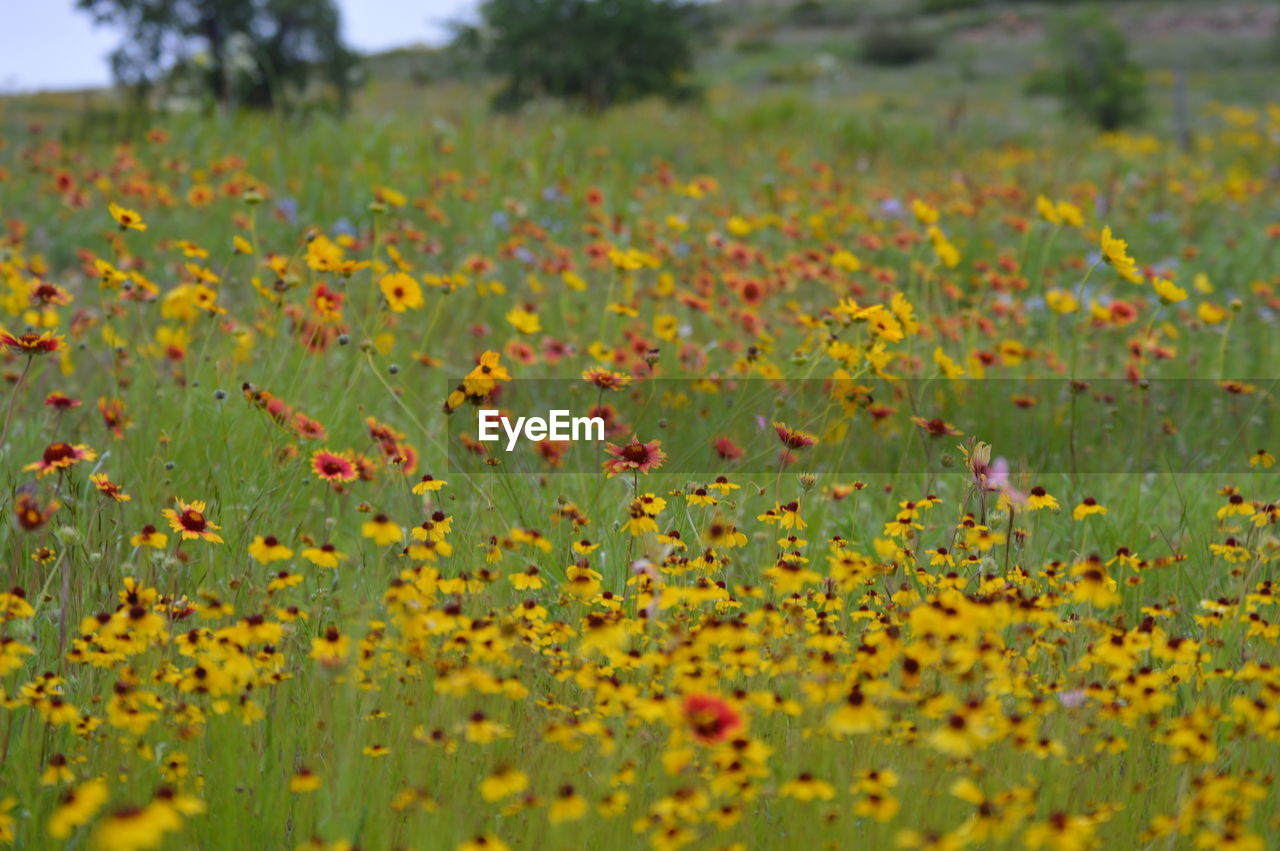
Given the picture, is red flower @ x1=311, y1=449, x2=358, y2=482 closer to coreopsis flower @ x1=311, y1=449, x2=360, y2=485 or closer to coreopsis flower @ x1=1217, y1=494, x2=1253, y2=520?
coreopsis flower @ x1=311, y1=449, x2=360, y2=485

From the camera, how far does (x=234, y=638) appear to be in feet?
4.57

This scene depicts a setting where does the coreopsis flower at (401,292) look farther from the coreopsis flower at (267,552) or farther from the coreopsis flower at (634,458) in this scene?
the coreopsis flower at (267,552)

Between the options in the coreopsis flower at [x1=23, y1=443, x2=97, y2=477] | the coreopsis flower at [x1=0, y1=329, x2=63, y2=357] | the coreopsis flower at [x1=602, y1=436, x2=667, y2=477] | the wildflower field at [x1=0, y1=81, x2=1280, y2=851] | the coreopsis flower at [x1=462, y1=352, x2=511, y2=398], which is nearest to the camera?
the wildflower field at [x1=0, y1=81, x2=1280, y2=851]

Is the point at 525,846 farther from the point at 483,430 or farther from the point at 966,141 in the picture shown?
the point at 966,141

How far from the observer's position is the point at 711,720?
1.16 meters

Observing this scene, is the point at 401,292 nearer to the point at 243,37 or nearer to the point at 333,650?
the point at 333,650

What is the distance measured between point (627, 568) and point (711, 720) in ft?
3.81

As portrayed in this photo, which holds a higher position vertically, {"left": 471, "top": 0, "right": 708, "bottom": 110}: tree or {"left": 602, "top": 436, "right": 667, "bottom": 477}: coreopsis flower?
{"left": 471, "top": 0, "right": 708, "bottom": 110}: tree

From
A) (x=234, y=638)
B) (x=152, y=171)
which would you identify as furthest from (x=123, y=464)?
(x=152, y=171)

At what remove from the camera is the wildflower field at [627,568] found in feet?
4.55

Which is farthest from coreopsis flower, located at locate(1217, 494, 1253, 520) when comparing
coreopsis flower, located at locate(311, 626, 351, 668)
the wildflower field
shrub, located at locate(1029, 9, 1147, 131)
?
shrub, located at locate(1029, 9, 1147, 131)

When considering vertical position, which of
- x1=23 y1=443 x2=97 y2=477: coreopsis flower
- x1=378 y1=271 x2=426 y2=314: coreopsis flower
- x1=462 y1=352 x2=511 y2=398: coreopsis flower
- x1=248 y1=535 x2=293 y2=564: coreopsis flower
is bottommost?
x1=248 y1=535 x2=293 y2=564: coreopsis flower

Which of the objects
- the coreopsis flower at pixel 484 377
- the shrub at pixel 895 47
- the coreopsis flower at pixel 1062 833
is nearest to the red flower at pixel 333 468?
the coreopsis flower at pixel 484 377

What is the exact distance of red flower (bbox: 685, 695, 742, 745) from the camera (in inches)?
45.1
